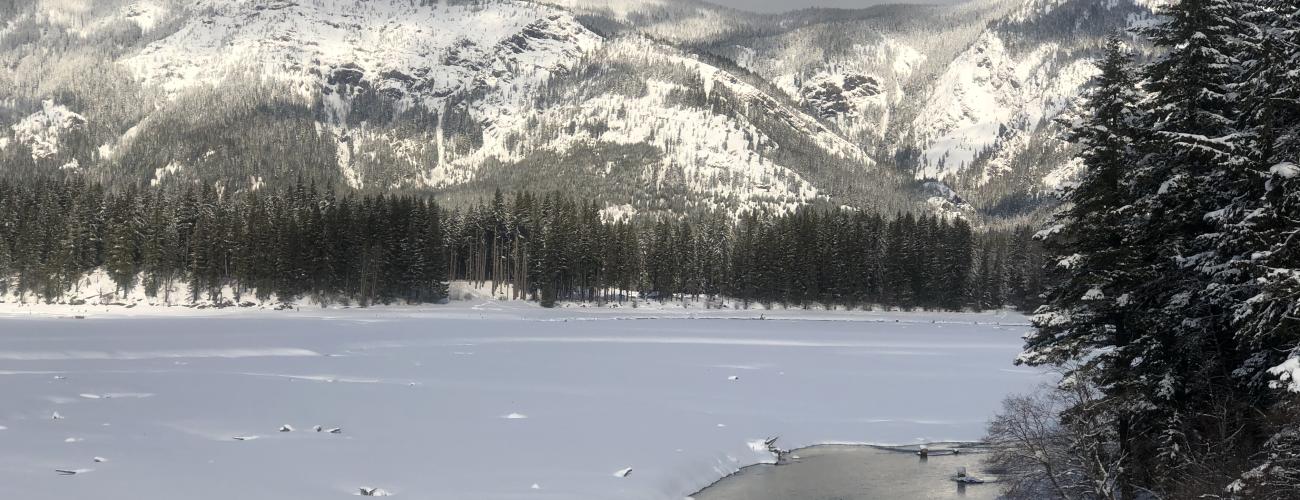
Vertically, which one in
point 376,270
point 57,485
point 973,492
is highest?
point 376,270

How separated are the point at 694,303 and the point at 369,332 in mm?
69397

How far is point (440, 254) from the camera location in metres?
104

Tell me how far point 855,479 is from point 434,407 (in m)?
12.9

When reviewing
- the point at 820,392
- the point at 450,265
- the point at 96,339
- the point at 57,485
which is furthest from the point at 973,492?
the point at 450,265

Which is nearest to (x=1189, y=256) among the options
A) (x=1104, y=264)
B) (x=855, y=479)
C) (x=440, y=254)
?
(x=1104, y=264)

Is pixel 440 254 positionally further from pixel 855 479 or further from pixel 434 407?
pixel 855 479

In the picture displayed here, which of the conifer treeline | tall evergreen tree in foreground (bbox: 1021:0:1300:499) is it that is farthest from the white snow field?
the conifer treeline

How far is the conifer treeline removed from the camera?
94.4 meters

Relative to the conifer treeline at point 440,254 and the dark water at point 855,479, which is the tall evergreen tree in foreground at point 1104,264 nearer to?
the dark water at point 855,479

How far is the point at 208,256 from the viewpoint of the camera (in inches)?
3708

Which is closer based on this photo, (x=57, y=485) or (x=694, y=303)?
(x=57, y=485)

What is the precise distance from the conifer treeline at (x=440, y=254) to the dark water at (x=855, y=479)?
263ft

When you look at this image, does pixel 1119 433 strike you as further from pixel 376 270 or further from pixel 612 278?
pixel 612 278

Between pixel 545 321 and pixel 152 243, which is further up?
pixel 152 243
